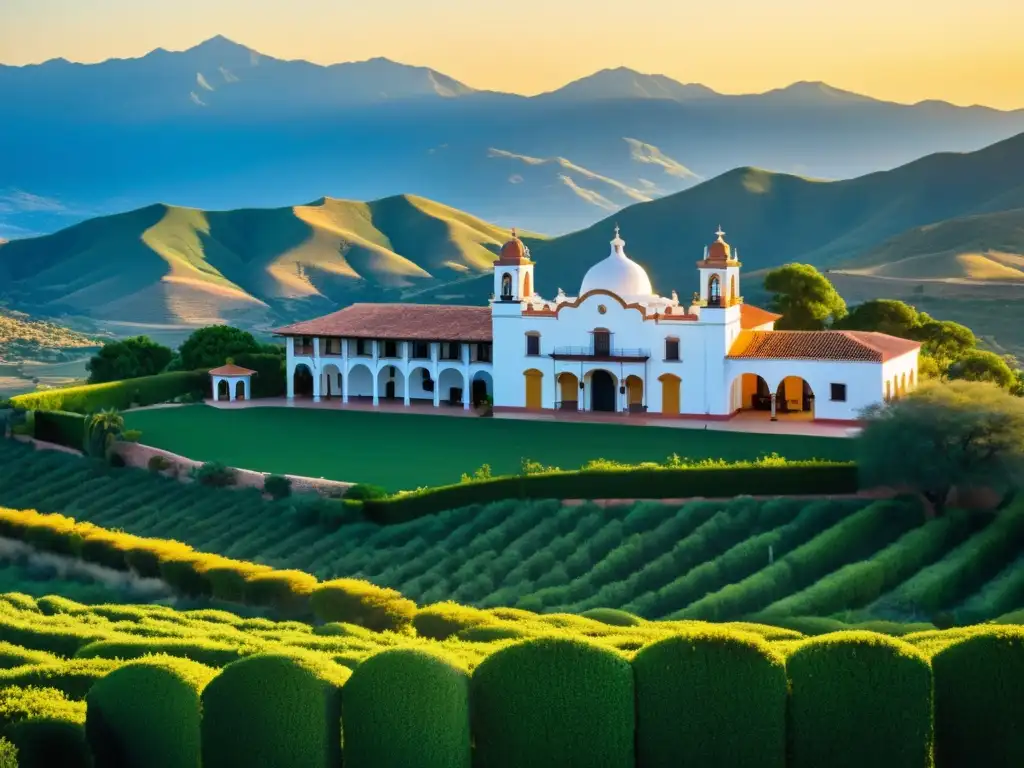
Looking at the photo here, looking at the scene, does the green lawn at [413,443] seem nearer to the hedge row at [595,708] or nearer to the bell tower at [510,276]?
the bell tower at [510,276]

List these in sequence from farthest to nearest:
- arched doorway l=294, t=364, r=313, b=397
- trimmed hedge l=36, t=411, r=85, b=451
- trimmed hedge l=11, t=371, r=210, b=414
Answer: arched doorway l=294, t=364, r=313, b=397 → trimmed hedge l=11, t=371, r=210, b=414 → trimmed hedge l=36, t=411, r=85, b=451

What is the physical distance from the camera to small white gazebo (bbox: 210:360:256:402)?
59.4 metres

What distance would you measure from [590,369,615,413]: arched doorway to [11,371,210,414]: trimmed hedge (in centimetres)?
1809

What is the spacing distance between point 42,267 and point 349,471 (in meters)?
154

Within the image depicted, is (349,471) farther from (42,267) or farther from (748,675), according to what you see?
(42,267)

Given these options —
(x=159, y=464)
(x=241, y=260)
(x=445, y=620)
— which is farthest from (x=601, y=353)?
(x=241, y=260)

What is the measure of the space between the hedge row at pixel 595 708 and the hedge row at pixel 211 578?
6636 mm

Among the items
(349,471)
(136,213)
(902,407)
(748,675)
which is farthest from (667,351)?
(136,213)

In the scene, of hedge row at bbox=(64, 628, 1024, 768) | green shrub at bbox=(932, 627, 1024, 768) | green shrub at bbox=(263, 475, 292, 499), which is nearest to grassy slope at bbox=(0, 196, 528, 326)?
green shrub at bbox=(263, 475, 292, 499)

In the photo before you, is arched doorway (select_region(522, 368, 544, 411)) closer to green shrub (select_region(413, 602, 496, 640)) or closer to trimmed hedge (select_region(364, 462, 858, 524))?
trimmed hedge (select_region(364, 462, 858, 524))

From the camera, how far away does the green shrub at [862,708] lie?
14609 mm

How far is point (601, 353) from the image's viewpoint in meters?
52.9

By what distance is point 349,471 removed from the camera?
1770 inches

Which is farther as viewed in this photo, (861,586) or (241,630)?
(861,586)
